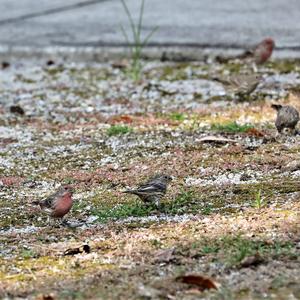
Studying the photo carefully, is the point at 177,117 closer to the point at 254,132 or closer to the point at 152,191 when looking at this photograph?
the point at 254,132

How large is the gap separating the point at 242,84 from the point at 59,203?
3.86 meters

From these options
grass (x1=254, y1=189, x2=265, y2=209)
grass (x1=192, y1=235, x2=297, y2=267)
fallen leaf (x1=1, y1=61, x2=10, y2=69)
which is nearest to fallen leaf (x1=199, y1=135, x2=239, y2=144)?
grass (x1=254, y1=189, x2=265, y2=209)

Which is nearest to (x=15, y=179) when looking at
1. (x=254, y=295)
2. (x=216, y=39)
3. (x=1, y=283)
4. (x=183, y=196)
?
(x=183, y=196)

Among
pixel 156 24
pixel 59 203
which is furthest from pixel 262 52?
pixel 59 203

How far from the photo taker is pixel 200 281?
15.8 feet

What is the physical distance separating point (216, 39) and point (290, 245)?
7060 mm

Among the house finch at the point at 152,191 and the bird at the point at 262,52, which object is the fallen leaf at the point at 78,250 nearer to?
the house finch at the point at 152,191

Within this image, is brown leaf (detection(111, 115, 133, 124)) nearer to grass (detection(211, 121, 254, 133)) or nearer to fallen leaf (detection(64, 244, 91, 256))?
grass (detection(211, 121, 254, 133))

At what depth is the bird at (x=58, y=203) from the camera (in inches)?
238

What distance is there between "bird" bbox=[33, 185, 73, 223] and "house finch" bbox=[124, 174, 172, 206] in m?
0.39

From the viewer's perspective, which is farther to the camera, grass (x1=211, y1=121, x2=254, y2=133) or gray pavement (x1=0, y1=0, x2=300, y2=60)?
gray pavement (x1=0, y1=0, x2=300, y2=60)

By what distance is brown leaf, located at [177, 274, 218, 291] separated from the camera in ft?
15.6

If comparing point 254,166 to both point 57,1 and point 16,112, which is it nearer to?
point 16,112

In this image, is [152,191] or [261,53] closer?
[152,191]
